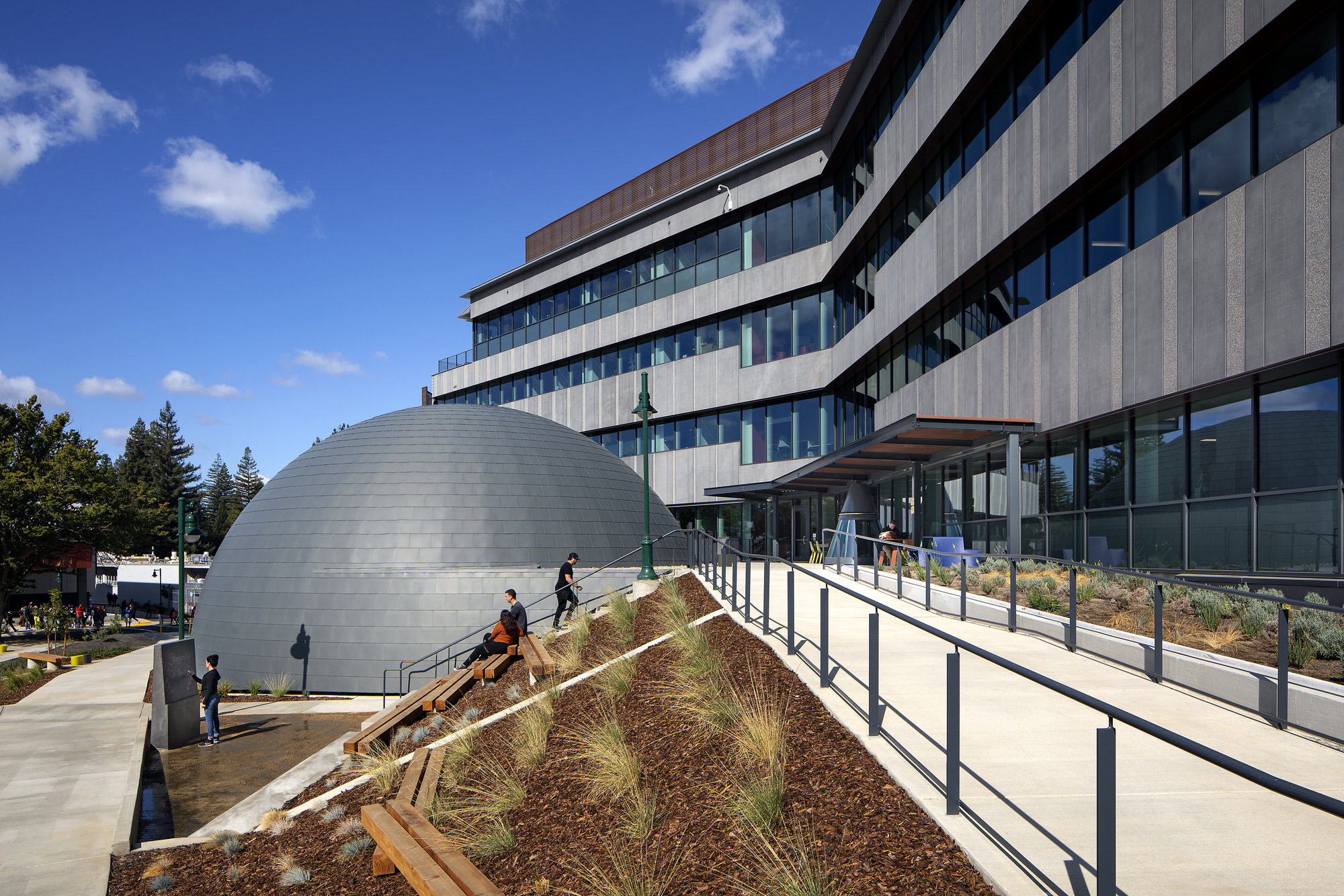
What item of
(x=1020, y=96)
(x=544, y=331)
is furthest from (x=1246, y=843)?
(x=544, y=331)

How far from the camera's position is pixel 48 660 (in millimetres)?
29031

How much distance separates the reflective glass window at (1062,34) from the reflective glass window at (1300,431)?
8228 millimetres

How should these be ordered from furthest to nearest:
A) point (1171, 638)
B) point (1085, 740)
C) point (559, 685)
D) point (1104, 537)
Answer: point (1104, 537) < point (559, 685) < point (1171, 638) < point (1085, 740)

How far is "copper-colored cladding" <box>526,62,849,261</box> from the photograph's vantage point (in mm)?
34906

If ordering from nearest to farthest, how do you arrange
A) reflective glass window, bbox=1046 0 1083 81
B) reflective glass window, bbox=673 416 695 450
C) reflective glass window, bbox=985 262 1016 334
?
reflective glass window, bbox=1046 0 1083 81 → reflective glass window, bbox=985 262 1016 334 → reflective glass window, bbox=673 416 695 450

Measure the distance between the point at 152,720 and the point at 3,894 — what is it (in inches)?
373

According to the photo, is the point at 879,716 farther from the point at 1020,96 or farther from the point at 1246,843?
the point at 1020,96

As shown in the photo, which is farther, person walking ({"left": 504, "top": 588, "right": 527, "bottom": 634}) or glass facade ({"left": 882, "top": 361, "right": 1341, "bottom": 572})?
person walking ({"left": 504, "top": 588, "right": 527, "bottom": 634})

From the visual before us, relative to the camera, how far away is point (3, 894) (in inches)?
334

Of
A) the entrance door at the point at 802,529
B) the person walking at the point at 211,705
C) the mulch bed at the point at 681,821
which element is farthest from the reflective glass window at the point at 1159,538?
the entrance door at the point at 802,529

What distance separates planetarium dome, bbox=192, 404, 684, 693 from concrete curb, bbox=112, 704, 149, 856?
807 centimetres

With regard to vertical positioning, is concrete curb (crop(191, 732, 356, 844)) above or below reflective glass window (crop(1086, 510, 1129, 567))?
below

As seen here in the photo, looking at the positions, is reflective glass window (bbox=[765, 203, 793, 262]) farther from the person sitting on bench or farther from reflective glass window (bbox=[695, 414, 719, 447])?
the person sitting on bench

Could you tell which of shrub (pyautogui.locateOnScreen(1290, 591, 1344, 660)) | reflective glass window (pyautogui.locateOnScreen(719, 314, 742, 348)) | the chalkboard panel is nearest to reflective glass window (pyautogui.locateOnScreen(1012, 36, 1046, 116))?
shrub (pyautogui.locateOnScreen(1290, 591, 1344, 660))
